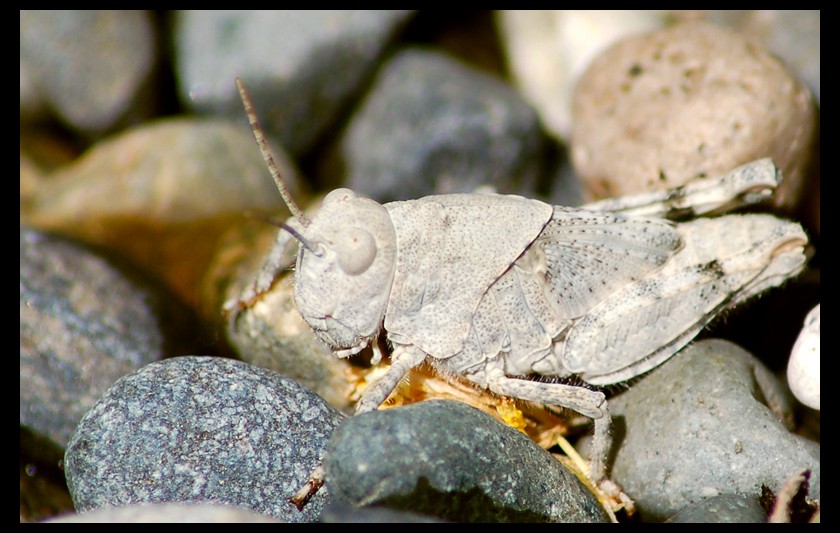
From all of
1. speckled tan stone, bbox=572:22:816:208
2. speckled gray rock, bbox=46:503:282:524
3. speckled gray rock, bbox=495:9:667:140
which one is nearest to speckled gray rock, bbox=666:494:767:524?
speckled gray rock, bbox=46:503:282:524

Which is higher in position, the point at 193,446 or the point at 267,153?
the point at 267,153

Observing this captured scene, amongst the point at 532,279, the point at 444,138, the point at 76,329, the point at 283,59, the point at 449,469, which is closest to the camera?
the point at 449,469

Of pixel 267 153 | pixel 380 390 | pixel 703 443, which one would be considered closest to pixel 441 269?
pixel 380 390

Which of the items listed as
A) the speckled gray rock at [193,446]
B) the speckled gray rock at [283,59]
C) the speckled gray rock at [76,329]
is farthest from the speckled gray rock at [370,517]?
the speckled gray rock at [283,59]

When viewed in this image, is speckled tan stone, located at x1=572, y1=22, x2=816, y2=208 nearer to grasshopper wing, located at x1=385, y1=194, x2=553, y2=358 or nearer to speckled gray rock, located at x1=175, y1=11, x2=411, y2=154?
grasshopper wing, located at x1=385, y1=194, x2=553, y2=358

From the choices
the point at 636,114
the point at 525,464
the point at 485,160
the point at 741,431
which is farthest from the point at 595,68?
the point at 525,464

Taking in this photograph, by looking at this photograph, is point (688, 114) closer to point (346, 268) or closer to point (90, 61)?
point (346, 268)

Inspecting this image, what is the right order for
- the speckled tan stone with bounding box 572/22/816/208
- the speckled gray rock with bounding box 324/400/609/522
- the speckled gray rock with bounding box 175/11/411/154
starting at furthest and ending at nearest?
the speckled gray rock with bounding box 175/11/411/154 < the speckled tan stone with bounding box 572/22/816/208 < the speckled gray rock with bounding box 324/400/609/522
